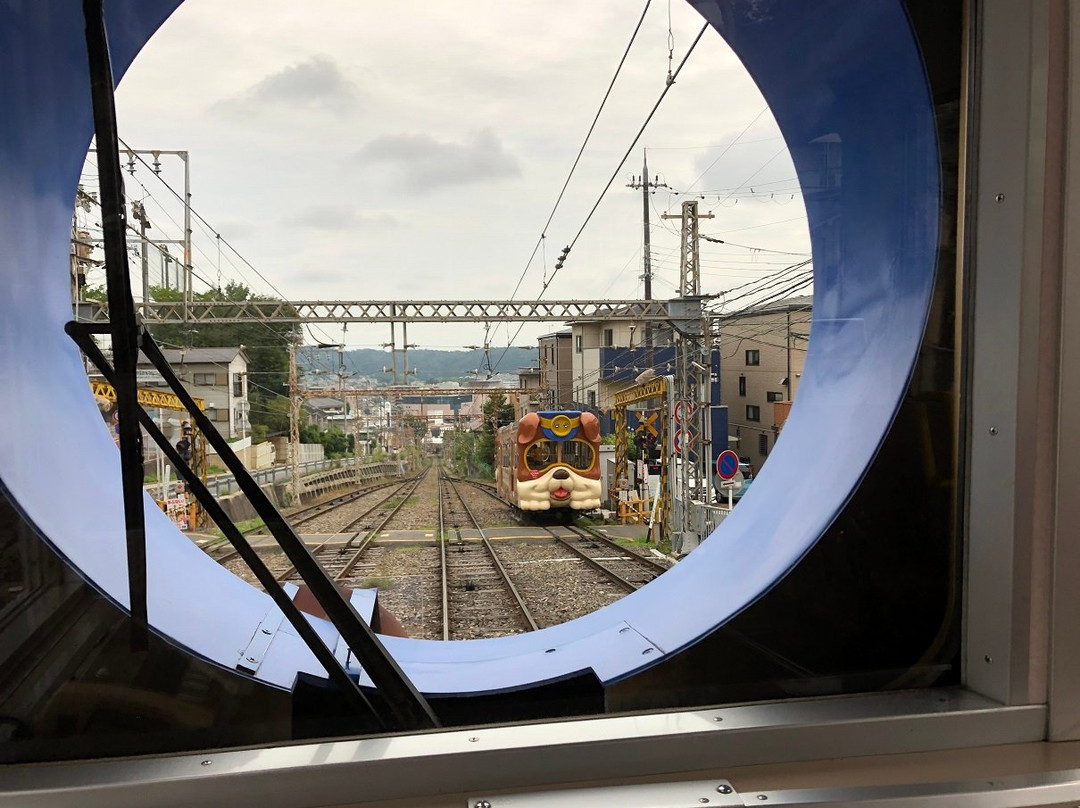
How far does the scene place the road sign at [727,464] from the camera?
216 cm

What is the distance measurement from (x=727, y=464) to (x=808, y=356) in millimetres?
512

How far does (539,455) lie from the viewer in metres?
5.29

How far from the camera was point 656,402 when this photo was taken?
2320mm

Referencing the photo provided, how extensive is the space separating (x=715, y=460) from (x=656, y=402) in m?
0.26

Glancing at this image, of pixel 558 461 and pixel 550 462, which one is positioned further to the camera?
pixel 550 462

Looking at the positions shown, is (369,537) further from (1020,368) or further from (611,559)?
(1020,368)

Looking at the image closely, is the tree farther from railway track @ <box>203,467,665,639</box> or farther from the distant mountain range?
the distant mountain range

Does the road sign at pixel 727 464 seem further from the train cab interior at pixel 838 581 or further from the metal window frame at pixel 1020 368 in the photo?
the metal window frame at pixel 1020 368

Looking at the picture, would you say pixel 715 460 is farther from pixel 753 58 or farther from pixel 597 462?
pixel 597 462

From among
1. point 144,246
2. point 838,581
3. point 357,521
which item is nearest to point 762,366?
point 838,581

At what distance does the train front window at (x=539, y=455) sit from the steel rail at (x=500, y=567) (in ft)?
2.32

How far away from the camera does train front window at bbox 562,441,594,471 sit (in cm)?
406

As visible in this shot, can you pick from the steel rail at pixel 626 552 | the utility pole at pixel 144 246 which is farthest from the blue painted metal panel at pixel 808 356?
the steel rail at pixel 626 552

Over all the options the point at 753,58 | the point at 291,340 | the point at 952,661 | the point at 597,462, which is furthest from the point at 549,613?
the point at 753,58
